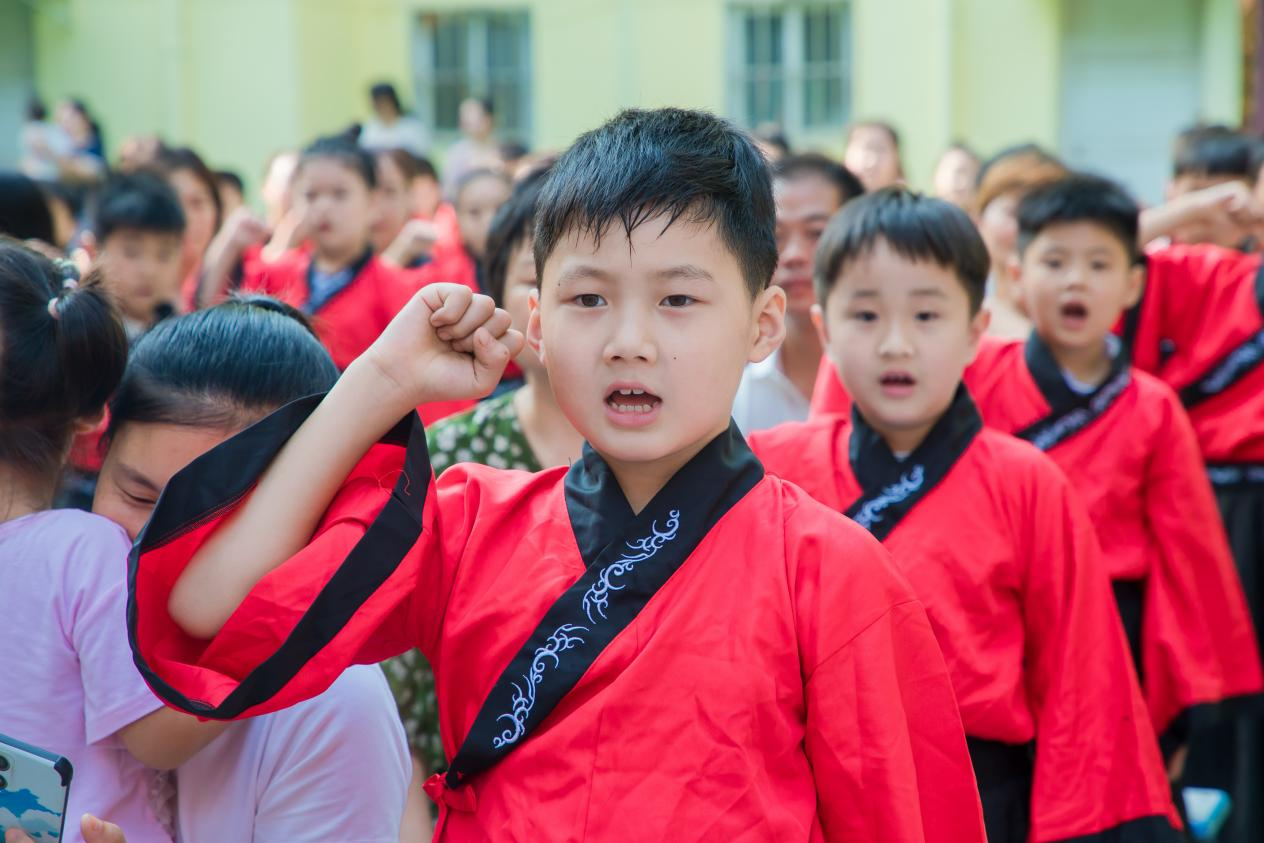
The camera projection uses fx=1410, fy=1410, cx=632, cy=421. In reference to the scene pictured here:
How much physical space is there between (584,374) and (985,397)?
5.39 feet

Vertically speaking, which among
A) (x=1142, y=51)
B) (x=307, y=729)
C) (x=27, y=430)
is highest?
(x=1142, y=51)

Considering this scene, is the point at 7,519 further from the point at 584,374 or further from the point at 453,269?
the point at 453,269

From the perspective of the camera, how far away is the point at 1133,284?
10.7 feet

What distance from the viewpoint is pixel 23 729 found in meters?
1.62

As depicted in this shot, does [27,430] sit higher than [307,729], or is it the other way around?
[27,430]

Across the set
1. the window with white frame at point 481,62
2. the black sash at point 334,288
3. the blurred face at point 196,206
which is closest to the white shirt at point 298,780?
the black sash at point 334,288

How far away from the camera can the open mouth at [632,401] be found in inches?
61.2

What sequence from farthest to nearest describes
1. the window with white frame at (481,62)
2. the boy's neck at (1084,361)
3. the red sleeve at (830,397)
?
the window with white frame at (481,62) < the boy's neck at (1084,361) < the red sleeve at (830,397)

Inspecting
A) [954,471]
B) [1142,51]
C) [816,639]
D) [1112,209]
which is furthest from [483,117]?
[816,639]

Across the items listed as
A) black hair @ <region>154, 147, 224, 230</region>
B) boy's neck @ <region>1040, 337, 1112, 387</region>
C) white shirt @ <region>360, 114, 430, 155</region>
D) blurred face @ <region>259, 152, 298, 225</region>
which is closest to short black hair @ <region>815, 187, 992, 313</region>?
boy's neck @ <region>1040, 337, 1112, 387</region>

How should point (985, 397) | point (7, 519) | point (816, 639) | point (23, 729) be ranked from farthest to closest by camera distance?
1. point (985, 397)
2. point (7, 519)
3. point (23, 729)
4. point (816, 639)

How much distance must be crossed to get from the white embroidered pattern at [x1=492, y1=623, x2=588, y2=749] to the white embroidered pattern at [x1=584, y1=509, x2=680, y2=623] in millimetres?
29

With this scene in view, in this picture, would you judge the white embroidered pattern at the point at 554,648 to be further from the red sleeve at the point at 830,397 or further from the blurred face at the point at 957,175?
the blurred face at the point at 957,175

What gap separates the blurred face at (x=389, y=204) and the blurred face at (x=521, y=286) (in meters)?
3.93
